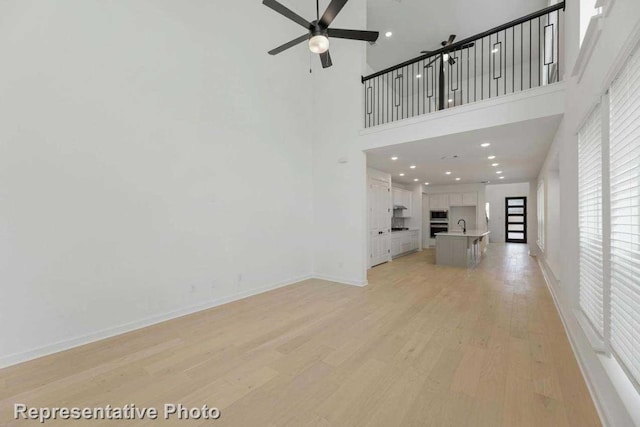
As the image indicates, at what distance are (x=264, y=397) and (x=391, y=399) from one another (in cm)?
94

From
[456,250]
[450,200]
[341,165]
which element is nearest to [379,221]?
[456,250]

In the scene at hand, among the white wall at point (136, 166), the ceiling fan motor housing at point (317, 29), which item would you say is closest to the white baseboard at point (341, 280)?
the white wall at point (136, 166)

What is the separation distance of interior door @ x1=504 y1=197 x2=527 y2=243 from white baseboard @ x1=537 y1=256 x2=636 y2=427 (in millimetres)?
11754

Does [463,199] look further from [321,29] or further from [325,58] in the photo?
[321,29]

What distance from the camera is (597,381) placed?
1.82 meters

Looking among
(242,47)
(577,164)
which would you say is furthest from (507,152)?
(242,47)

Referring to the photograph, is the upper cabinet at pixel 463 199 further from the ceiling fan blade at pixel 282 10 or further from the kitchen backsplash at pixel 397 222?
the ceiling fan blade at pixel 282 10

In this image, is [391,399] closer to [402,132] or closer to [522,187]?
[402,132]

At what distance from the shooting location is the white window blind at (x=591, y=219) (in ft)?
6.41

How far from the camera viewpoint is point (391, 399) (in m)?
1.85

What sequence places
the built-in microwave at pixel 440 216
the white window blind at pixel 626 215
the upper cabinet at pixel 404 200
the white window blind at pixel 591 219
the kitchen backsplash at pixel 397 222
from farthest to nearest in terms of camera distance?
1. the built-in microwave at pixel 440 216
2. the kitchen backsplash at pixel 397 222
3. the upper cabinet at pixel 404 200
4. the white window blind at pixel 591 219
5. the white window blind at pixel 626 215

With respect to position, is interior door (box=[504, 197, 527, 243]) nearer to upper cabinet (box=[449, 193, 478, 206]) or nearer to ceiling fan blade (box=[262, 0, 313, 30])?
upper cabinet (box=[449, 193, 478, 206])

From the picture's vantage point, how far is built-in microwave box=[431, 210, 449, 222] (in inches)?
407

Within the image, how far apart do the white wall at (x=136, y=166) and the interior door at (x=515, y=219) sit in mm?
11535
